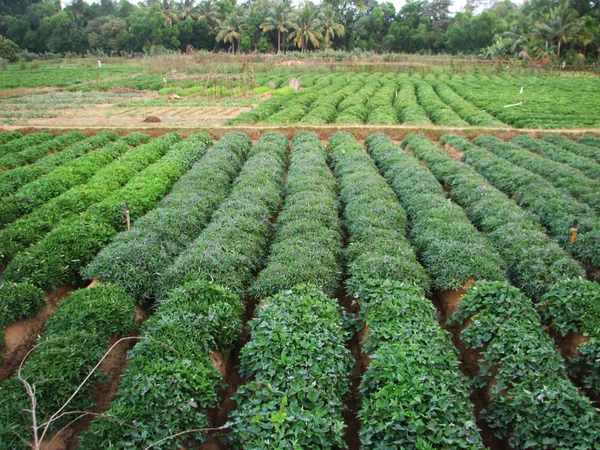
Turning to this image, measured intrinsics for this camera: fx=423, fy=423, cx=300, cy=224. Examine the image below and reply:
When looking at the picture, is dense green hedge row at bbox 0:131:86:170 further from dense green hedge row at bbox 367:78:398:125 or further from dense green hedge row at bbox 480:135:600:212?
dense green hedge row at bbox 480:135:600:212

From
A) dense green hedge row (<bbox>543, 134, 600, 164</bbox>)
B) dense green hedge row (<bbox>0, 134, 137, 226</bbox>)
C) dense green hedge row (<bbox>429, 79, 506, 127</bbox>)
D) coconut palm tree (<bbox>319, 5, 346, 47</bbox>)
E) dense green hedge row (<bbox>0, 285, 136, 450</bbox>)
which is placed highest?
coconut palm tree (<bbox>319, 5, 346, 47</bbox>)

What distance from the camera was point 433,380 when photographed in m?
5.65

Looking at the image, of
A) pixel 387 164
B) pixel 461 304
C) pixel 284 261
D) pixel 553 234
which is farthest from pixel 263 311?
pixel 387 164

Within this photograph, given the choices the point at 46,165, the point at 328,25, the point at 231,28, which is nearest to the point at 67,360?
the point at 46,165

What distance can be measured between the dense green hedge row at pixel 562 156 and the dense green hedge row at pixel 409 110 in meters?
5.91

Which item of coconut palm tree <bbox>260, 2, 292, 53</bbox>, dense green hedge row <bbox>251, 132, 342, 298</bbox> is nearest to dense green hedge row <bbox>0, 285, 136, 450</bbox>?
dense green hedge row <bbox>251, 132, 342, 298</bbox>

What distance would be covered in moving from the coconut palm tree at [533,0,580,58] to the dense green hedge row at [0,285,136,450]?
67.7 meters

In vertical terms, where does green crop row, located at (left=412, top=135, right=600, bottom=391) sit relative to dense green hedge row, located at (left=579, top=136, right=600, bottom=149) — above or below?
below

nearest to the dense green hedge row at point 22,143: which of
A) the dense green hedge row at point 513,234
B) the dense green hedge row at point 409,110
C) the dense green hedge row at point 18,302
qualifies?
the dense green hedge row at point 18,302

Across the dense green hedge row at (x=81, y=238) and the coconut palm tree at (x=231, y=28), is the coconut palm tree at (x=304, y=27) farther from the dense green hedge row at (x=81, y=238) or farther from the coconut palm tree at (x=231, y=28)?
the dense green hedge row at (x=81, y=238)

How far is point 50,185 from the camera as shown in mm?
14031

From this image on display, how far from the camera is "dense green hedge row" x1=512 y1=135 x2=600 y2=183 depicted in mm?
15382

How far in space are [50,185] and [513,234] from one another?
46.2ft

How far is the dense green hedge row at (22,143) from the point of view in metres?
19.2
